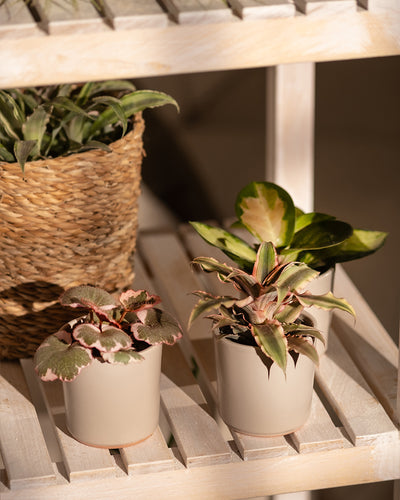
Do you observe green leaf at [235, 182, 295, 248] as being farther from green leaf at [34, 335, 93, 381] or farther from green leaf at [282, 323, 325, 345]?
green leaf at [34, 335, 93, 381]

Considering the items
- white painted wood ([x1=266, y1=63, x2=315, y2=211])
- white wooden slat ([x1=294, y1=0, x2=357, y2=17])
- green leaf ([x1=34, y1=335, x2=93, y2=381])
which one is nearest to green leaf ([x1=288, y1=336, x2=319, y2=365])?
green leaf ([x1=34, y1=335, x2=93, y2=381])

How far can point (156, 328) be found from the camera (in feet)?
3.51

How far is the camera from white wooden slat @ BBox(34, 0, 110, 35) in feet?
2.89

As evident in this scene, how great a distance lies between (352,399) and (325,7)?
1.72ft

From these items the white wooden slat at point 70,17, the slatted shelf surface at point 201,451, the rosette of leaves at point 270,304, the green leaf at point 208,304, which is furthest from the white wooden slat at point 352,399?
the white wooden slat at point 70,17

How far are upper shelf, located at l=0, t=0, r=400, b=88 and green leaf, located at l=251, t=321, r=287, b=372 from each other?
1.00 feet

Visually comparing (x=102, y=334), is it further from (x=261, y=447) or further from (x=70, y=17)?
(x=70, y=17)

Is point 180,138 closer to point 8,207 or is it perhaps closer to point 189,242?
point 189,242

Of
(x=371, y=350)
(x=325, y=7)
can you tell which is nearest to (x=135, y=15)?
(x=325, y=7)

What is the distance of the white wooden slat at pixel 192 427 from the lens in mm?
1082

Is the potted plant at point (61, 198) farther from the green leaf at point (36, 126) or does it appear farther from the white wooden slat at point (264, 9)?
the white wooden slat at point (264, 9)

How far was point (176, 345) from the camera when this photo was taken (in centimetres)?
133

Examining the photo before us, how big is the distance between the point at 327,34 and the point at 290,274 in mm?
286

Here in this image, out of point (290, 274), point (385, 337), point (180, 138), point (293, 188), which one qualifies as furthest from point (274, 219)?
point (180, 138)
